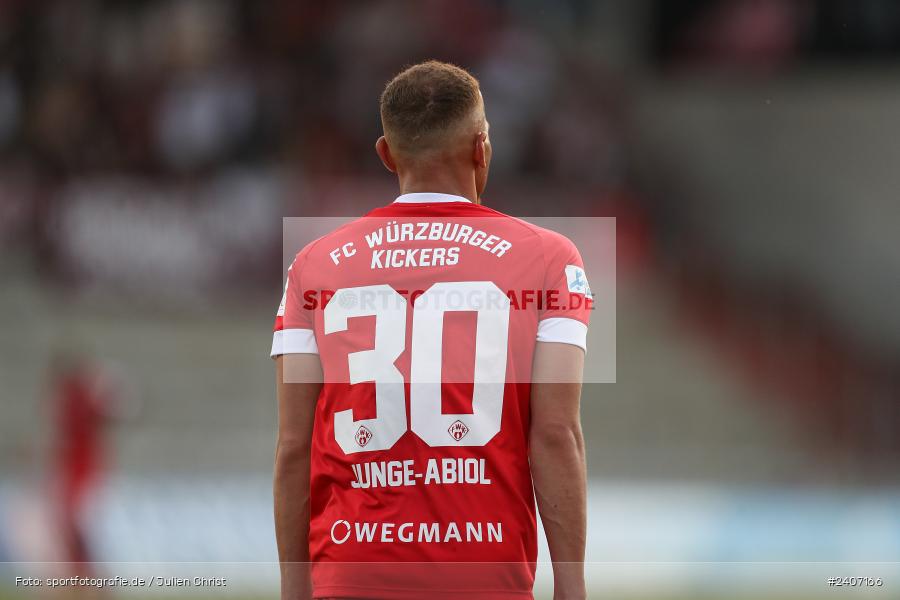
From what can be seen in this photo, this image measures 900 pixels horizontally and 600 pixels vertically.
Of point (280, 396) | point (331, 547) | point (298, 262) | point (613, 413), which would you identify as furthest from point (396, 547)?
point (613, 413)

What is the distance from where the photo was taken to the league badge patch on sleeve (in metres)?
2.87

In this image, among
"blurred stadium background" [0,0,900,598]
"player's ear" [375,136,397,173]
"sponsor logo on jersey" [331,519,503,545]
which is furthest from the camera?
"blurred stadium background" [0,0,900,598]

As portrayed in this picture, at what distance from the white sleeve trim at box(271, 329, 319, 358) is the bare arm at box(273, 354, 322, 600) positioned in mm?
12

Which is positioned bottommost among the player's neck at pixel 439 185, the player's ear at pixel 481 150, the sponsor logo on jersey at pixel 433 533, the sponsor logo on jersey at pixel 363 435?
the sponsor logo on jersey at pixel 433 533

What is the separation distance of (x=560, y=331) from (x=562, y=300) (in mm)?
72

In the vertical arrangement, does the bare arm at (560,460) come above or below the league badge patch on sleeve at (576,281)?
below

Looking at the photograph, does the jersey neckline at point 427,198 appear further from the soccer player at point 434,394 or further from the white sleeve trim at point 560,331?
the white sleeve trim at point 560,331

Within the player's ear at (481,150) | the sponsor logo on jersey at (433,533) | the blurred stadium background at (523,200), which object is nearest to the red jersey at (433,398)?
the sponsor logo on jersey at (433,533)

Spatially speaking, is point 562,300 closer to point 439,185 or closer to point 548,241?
point 548,241

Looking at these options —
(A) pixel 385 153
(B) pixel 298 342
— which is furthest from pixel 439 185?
(B) pixel 298 342

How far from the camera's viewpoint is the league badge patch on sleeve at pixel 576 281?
2.87m

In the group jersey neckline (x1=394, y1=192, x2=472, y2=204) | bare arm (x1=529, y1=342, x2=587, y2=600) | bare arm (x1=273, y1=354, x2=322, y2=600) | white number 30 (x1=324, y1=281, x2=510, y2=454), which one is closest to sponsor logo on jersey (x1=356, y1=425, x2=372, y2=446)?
white number 30 (x1=324, y1=281, x2=510, y2=454)

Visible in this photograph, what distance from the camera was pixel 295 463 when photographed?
115 inches

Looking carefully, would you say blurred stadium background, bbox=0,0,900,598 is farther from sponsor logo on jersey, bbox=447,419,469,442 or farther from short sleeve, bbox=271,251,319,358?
sponsor logo on jersey, bbox=447,419,469,442
